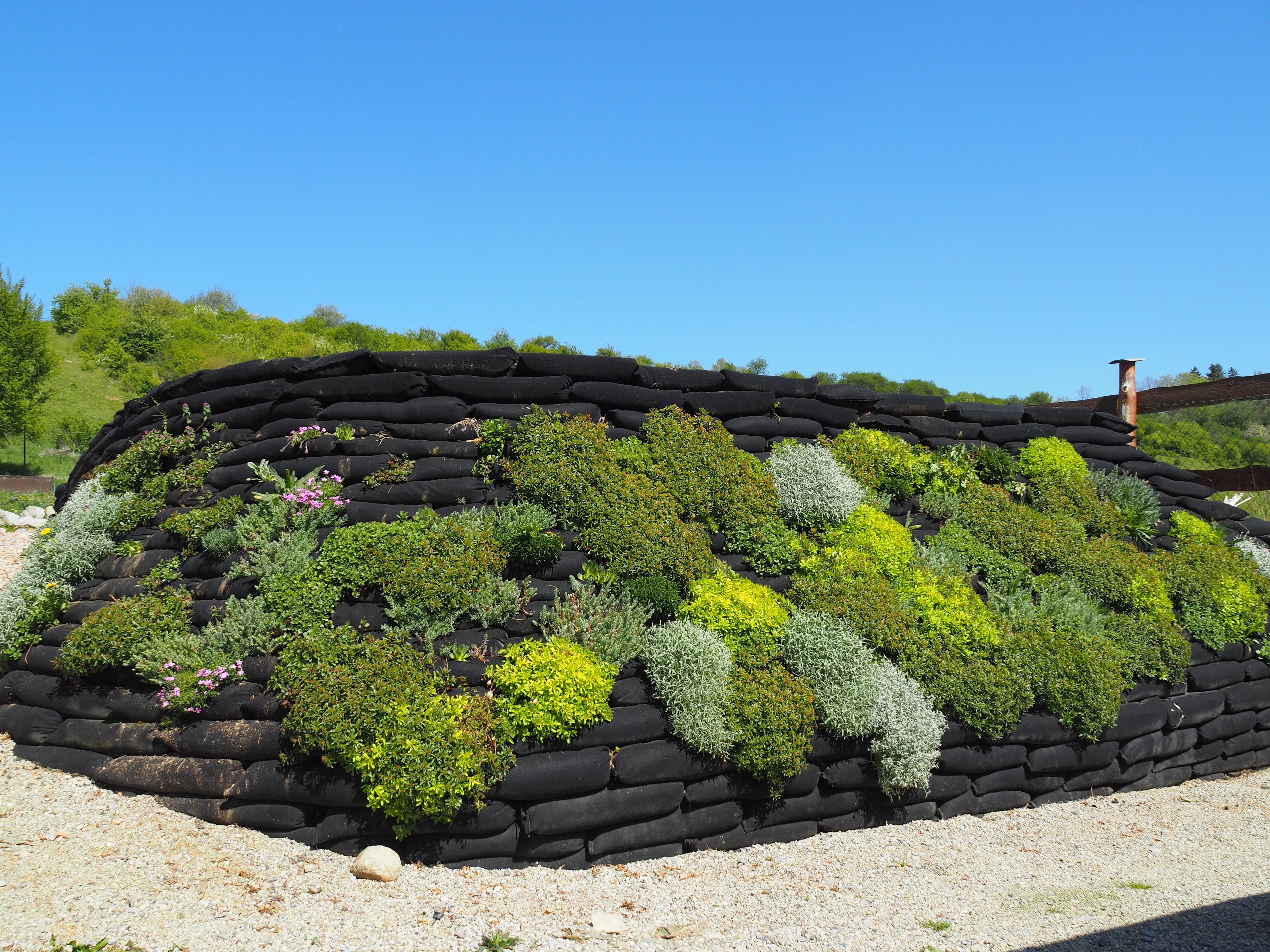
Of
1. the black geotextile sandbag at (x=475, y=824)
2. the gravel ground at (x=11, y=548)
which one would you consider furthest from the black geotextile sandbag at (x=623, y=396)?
the gravel ground at (x=11, y=548)

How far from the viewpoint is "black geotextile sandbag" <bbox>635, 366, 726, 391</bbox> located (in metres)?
7.89

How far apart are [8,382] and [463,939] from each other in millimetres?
22106

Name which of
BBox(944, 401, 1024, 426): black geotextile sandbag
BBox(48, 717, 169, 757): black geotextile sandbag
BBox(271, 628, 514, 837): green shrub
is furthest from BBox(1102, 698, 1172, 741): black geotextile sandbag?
BBox(48, 717, 169, 757): black geotextile sandbag

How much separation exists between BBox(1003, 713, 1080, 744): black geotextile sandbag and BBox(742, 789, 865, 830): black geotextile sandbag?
1634mm

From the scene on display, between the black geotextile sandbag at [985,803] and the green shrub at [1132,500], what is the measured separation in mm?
4191

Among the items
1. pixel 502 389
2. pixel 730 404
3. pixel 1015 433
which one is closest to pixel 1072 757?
pixel 1015 433

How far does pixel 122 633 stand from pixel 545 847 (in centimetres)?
372

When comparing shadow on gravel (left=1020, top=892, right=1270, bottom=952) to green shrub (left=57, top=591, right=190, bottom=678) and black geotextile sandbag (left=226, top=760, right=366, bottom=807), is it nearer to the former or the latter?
black geotextile sandbag (left=226, top=760, right=366, bottom=807)

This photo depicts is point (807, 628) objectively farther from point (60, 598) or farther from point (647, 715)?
point (60, 598)

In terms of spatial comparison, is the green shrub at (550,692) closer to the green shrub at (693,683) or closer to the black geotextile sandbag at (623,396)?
the green shrub at (693,683)

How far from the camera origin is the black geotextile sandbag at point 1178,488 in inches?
407

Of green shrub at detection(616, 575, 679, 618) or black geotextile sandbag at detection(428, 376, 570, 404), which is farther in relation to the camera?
black geotextile sandbag at detection(428, 376, 570, 404)

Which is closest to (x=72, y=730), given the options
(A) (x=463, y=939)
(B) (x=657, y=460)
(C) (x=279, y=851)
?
(C) (x=279, y=851)

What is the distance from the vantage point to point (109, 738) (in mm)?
5973
